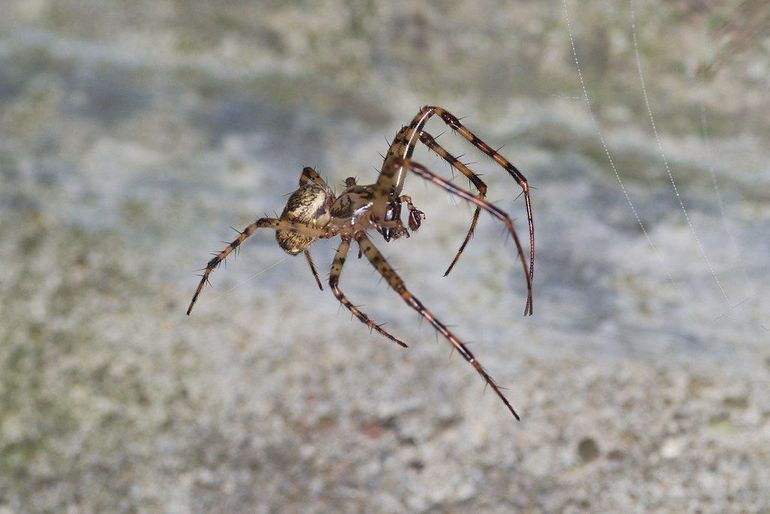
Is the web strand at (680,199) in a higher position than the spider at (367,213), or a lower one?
higher

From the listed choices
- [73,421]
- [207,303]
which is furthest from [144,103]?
[73,421]

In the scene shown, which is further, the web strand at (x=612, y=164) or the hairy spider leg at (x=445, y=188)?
the web strand at (x=612, y=164)

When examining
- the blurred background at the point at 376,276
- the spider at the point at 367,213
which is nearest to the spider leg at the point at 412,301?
the spider at the point at 367,213

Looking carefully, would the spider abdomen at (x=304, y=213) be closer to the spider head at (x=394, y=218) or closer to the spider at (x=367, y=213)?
the spider at (x=367, y=213)

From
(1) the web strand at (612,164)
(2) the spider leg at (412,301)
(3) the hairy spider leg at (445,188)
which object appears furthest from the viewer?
(1) the web strand at (612,164)

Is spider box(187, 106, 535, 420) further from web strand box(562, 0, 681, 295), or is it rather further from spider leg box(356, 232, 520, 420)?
web strand box(562, 0, 681, 295)
